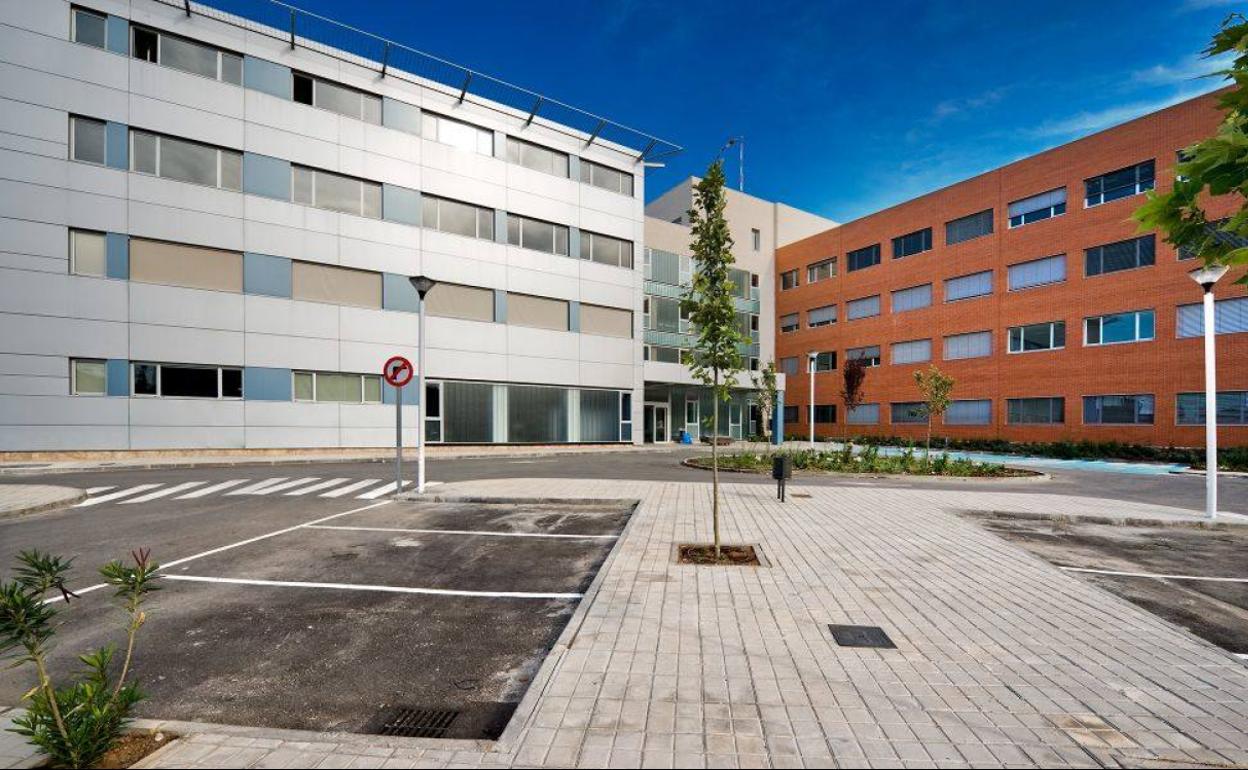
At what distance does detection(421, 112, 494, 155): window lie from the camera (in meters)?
26.8

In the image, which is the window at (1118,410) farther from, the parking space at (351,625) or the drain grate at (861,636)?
the drain grate at (861,636)

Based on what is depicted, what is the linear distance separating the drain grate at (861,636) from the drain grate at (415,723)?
3.20 m

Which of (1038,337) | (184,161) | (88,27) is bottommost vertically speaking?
(1038,337)

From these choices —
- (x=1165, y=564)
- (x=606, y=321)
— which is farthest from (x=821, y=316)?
(x=1165, y=564)

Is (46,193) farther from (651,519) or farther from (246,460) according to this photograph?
(651,519)

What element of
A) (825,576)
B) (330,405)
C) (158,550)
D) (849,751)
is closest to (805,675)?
(849,751)

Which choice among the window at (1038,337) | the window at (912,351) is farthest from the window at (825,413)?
the window at (1038,337)

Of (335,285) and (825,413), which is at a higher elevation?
(335,285)

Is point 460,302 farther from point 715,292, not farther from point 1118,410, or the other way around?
point 1118,410

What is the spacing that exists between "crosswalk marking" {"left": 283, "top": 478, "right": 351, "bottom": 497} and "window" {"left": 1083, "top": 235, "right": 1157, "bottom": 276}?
35627 millimetres

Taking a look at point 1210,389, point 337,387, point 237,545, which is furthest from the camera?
point 337,387

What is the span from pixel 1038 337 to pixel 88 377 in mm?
44509

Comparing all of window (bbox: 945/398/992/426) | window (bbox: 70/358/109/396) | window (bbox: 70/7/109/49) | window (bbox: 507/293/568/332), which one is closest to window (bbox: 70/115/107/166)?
window (bbox: 70/7/109/49)

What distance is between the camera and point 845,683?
3893 millimetres
